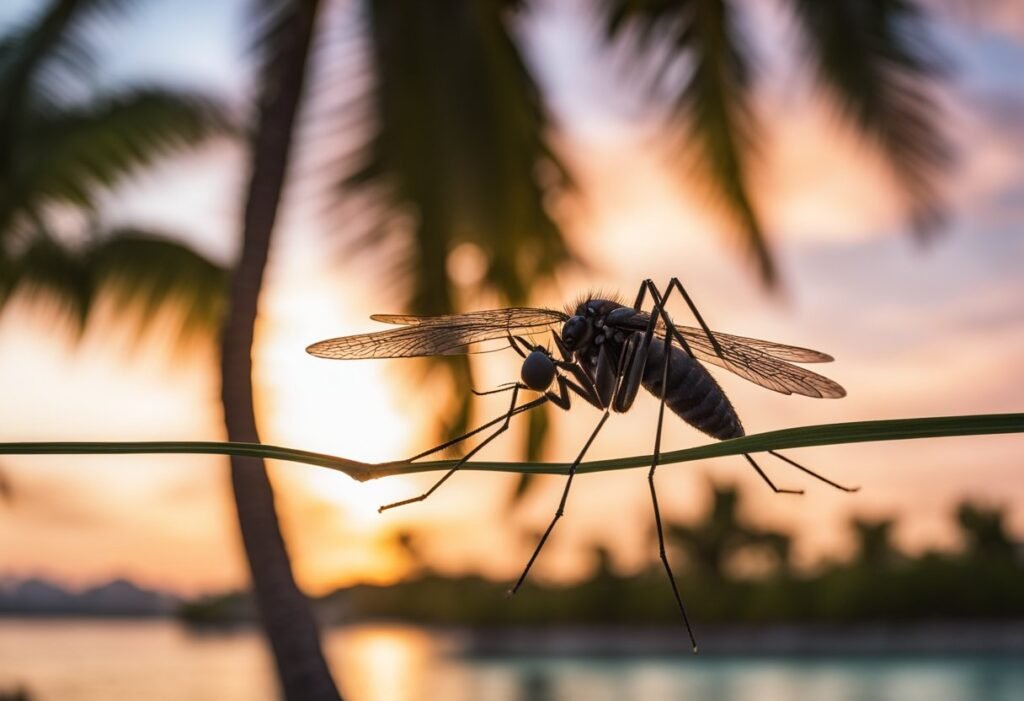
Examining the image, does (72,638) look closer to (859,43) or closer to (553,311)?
(859,43)

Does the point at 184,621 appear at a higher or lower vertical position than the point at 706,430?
higher

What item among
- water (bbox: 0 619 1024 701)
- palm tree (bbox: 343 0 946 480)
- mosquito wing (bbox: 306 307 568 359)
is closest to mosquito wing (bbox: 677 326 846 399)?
mosquito wing (bbox: 306 307 568 359)

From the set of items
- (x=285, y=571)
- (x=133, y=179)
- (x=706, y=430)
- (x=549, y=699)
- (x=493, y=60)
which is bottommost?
(x=706, y=430)

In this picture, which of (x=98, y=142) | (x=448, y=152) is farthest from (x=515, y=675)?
(x=448, y=152)

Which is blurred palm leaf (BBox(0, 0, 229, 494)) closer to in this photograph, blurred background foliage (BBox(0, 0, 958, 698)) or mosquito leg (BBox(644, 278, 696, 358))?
blurred background foliage (BBox(0, 0, 958, 698))

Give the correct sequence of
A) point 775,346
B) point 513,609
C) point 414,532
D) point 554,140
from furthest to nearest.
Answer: point 513,609
point 414,532
point 554,140
point 775,346

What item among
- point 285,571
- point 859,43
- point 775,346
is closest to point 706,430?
point 775,346

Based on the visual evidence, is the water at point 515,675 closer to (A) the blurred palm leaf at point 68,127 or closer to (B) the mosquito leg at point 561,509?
(A) the blurred palm leaf at point 68,127
